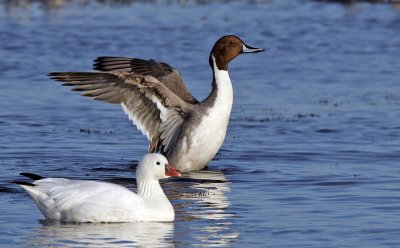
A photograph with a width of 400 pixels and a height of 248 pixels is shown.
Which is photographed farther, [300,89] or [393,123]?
[300,89]

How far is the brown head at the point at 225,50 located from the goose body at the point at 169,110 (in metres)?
0.07

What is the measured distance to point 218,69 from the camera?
12367 millimetres

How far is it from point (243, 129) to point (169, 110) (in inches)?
115

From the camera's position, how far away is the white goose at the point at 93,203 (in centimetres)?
927

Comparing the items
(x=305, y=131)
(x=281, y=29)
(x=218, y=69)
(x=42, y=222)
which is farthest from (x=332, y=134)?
(x=281, y=29)

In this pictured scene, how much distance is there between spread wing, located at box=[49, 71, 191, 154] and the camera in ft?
38.7

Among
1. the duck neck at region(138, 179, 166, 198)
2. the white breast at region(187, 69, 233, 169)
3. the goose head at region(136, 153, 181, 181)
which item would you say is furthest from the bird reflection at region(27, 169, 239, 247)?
the white breast at region(187, 69, 233, 169)

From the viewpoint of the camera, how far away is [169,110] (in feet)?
39.4

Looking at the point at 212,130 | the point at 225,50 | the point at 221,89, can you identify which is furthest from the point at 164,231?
the point at 225,50

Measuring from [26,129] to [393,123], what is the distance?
4841 mm

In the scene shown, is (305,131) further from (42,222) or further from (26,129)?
(42,222)

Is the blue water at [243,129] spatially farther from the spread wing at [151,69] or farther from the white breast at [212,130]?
the spread wing at [151,69]

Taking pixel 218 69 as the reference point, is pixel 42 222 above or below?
below

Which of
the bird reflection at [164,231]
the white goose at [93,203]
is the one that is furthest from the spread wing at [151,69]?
the white goose at [93,203]
